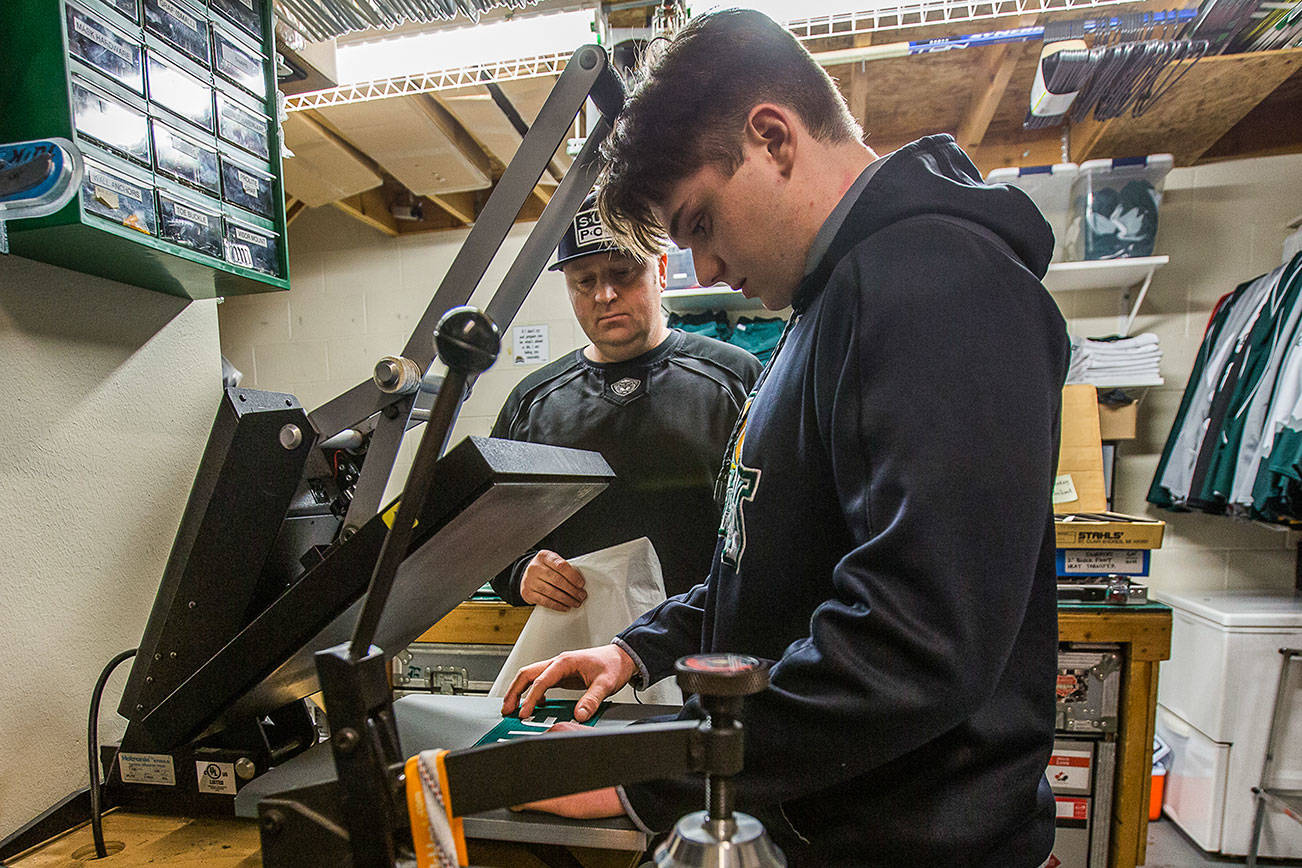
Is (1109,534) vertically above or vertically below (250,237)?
below

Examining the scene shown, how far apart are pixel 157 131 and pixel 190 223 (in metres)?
0.11

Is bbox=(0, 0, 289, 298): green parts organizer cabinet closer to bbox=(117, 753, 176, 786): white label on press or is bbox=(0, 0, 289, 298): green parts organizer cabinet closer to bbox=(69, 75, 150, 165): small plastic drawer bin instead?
bbox=(69, 75, 150, 165): small plastic drawer bin

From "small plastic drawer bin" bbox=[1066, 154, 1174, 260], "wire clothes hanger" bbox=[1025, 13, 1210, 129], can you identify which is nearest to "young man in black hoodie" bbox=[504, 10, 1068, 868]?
"wire clothes hanger" bbox=[1025, 13, 1210, 129]

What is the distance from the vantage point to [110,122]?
798 millimetres

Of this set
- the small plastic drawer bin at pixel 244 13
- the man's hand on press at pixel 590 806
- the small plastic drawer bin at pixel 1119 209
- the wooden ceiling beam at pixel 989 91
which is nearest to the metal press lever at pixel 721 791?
the man's hand on press at pixel 590 806

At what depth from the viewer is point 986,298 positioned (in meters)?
Result: 0.53

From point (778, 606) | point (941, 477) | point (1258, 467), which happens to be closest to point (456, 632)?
point (778, 606)

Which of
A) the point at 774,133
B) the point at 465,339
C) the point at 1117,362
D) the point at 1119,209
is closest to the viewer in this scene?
the point at 465,339

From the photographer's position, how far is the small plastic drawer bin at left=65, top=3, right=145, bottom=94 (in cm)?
75

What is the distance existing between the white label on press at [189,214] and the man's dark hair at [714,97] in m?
0.60

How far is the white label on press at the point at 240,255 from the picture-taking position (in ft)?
3.19

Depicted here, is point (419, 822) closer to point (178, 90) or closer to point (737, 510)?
point (737, 510)

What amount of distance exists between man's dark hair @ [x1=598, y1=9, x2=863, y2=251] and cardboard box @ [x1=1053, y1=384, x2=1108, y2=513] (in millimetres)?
2208

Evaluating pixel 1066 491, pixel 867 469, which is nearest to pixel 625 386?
pixel 867 469
